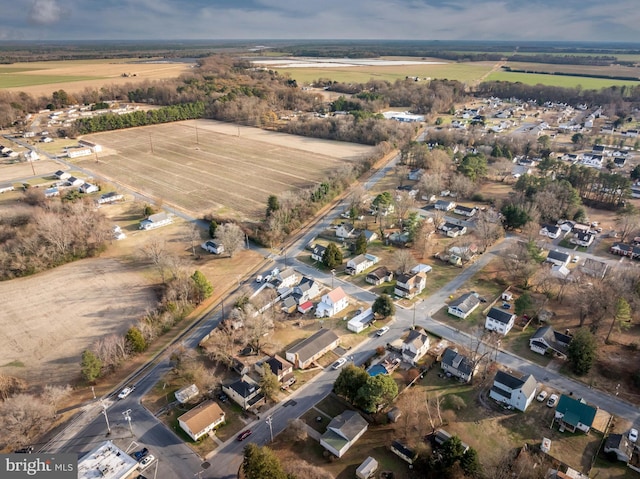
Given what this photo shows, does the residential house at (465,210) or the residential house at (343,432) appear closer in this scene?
the residential house at (343,432)

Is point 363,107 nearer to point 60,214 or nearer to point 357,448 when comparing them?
point 60,214

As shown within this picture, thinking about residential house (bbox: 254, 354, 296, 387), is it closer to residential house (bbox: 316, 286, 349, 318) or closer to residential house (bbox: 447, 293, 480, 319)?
residential house (bbox: 316, 286, 349, 318)

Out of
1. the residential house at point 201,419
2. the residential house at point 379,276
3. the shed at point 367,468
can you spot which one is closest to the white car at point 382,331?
the residential house at point 379,276

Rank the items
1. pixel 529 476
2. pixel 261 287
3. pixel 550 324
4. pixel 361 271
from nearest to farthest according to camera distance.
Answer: pixel 529 476 → pixel 550 324 → pixel 261 287 → pixel 361 271

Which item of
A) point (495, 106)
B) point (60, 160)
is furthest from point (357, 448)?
point (495, 106)

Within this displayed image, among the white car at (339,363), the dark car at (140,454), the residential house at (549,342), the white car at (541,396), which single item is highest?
the residential house at (549,342)

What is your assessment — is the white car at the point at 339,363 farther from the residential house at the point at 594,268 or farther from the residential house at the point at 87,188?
the residential house at the point at 87,188
